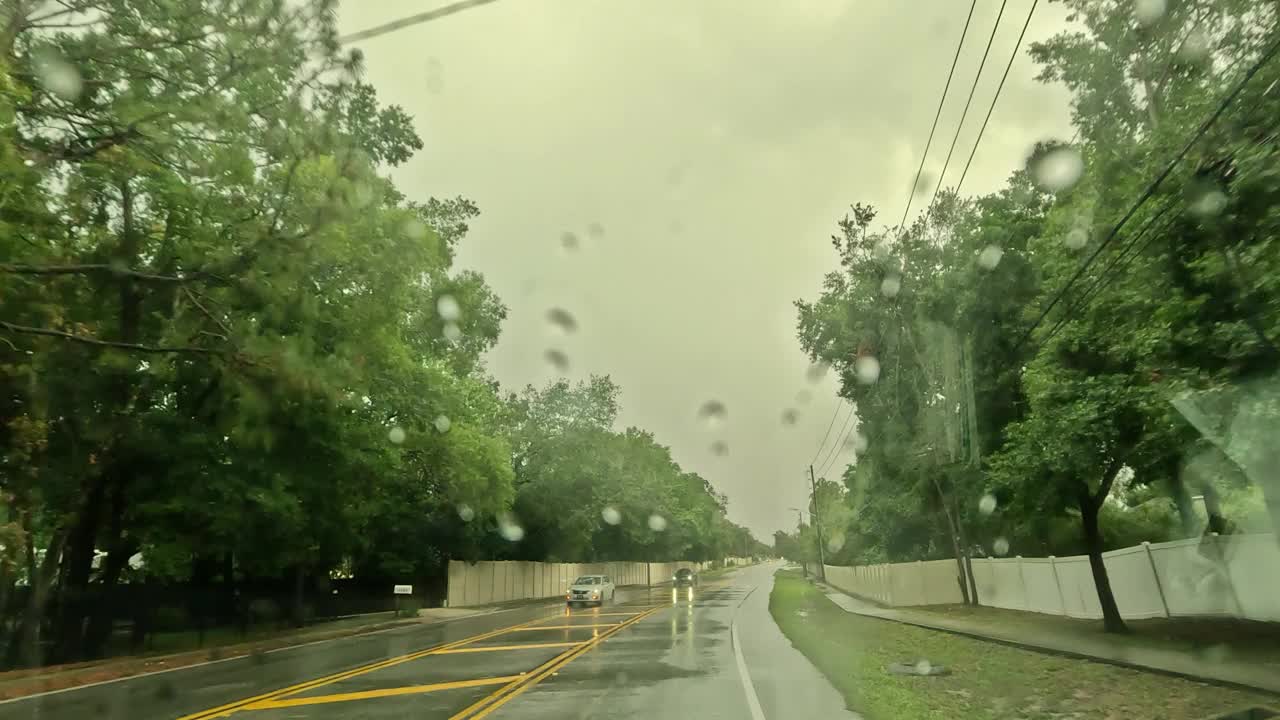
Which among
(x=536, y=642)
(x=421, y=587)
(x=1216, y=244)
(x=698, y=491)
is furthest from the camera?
(x=698, y=491)

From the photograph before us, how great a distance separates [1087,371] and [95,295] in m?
17.0

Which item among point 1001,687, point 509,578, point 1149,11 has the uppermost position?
point 1149,11

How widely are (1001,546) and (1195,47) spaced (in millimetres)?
25761

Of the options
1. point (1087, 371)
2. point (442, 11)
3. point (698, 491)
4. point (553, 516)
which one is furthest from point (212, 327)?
point (698, 491)

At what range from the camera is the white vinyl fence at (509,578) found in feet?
140

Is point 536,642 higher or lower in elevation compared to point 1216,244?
lower

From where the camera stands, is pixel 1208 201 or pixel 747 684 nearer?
pixel 1208 201

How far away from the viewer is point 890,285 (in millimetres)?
26953

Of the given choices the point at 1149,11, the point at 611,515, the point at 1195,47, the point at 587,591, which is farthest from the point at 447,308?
the point at 611,515

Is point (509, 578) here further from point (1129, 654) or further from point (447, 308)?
point (1129, 654)

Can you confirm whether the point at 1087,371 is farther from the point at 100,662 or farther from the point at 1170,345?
the point at 100,662

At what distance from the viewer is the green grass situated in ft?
33.3

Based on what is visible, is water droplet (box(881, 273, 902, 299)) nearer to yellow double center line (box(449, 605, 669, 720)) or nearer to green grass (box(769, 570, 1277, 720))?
green grass (box(769, 570, 1277, 720))

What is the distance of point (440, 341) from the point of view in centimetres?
3022
